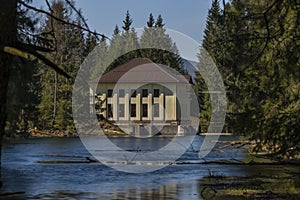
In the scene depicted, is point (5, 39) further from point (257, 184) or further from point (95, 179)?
point (95, 179)

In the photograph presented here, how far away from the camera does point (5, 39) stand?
3.74 metres

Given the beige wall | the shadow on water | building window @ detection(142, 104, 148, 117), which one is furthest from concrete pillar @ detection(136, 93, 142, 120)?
the shadow on water

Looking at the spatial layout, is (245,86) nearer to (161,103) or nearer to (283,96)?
(283,96)

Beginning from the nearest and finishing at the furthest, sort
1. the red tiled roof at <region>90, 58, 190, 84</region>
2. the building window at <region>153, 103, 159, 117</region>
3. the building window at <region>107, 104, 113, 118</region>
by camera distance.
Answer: the building window at <region>107, 104, 113, 118</region>, the building window at <region>153, 103, 159, 117</region>, the red tiled roof at <region>90, 58, 190, 84</region>

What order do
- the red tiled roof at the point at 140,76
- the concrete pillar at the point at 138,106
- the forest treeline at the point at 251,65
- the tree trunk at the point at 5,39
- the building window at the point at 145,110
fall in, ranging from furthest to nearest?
1. the red tiled roof at the point at 140,76
2. the building window at the point at 145,110
3. the concrete pillar at the point at 138,106
4. the forest treeline at the point at 251,65
5. the tree trunk at the point at 5,39

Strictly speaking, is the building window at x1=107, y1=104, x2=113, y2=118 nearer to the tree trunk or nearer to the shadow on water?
the shadow on water

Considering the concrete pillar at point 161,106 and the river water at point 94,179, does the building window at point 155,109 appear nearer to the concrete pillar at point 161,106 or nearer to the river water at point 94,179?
the concrete pillar at point 161,106

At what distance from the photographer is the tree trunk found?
363cm

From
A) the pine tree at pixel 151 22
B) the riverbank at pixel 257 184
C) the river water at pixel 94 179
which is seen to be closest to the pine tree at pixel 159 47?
the pine tree at pixel 151 22

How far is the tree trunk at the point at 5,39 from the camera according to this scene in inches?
143

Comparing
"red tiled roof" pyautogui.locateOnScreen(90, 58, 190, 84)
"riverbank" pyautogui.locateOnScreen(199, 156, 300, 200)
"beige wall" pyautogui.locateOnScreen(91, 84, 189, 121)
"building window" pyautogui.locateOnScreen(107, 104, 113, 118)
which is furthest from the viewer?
"red tiled roof" pyautogui.locateOnScreen(90, 58, 190, 84)

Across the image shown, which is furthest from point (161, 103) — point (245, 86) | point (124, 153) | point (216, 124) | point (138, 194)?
point (138, 194)

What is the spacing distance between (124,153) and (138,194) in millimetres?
15424

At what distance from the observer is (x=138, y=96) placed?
6050cm
